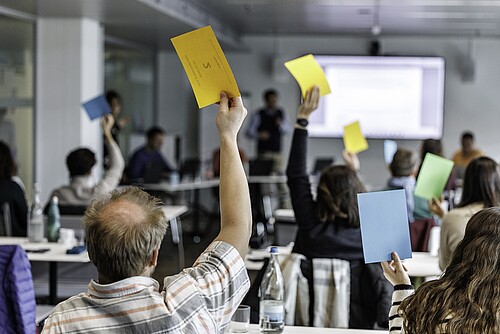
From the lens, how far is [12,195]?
5.30 metres

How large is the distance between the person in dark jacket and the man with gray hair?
1735mm

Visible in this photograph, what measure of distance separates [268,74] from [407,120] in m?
2.36

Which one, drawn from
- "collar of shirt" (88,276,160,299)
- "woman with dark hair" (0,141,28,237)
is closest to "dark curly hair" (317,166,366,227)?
"collar of shirt" (88,276,160,299)

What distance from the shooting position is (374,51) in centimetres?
1262

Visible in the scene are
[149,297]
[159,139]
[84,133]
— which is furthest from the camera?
[159,139]

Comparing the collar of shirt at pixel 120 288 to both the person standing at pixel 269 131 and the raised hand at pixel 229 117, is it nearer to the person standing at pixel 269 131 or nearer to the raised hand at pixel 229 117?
the raised hand at pixel 229 117

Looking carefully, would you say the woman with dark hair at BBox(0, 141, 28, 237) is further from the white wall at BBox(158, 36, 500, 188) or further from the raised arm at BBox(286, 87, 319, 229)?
the white wall at BBox(158, 36, 500, 188)

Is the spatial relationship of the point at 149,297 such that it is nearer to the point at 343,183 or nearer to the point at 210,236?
the point at 343,183

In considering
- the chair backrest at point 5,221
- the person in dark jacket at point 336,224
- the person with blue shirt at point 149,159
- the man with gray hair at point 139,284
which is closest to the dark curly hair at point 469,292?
the man with gray hair at point 139,284

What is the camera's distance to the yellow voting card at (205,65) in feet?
6.49

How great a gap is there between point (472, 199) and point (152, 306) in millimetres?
2487

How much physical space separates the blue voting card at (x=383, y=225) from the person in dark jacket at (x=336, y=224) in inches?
47.8

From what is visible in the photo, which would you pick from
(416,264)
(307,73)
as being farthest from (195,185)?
(307,73)

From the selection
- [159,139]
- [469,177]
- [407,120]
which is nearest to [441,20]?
[407,120]
